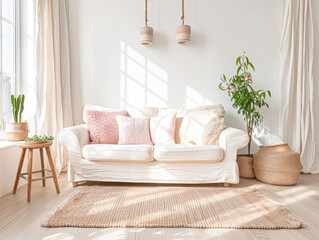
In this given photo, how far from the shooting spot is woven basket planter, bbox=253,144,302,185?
2516mm

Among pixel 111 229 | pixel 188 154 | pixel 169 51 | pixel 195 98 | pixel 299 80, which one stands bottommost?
pixel 111 229

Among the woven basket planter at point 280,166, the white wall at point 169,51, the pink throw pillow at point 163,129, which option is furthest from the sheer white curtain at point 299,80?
the pink throw pillow at point 163,129

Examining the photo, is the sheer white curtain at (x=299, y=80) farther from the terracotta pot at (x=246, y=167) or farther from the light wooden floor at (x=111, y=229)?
the light wooden floor at (x=111, y=229)

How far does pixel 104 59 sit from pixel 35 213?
2.18 metres

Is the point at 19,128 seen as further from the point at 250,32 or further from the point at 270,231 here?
the point at 250,32

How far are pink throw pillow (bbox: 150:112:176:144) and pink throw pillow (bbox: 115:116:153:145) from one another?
0.23 ft

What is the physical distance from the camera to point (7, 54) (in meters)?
2.77

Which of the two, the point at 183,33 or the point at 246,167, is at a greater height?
the point at 183,33

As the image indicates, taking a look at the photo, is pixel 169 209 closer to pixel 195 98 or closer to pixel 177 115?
pixel 177 115

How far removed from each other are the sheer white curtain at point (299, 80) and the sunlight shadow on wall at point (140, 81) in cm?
163

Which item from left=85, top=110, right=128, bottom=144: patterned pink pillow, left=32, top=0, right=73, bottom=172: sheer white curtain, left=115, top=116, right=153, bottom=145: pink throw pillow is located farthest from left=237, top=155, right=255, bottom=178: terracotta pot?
left=32, top=0, right=73, bottom=172: sheer white curtain

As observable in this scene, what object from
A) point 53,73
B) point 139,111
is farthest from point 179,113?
point 53,73

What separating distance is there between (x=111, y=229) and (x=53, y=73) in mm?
2143

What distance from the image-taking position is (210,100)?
131 inches
